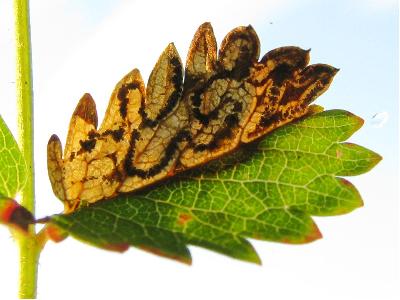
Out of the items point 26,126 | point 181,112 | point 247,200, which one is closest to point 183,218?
point 247,200

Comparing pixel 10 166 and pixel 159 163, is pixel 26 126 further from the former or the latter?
pixel 159 163

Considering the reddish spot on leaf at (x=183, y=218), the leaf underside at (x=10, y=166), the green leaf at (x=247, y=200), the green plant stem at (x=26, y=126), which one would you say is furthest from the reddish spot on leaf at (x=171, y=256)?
the leaf underside at (x=10, y=166)

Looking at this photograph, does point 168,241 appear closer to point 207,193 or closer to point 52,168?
point 207,193

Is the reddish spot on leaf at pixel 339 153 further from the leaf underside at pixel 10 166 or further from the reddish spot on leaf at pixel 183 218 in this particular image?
the leaf underside at pixel 10 166

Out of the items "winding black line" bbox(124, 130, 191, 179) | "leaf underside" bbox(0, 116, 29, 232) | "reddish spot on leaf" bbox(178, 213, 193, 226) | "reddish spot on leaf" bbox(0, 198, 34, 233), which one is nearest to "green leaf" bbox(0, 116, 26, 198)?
"leaf underside" bbox(0, 116, 29, 232)

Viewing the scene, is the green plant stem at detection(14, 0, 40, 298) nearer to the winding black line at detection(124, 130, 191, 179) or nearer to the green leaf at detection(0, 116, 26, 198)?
the green leaf at detection(0, 116, 26, 198)
